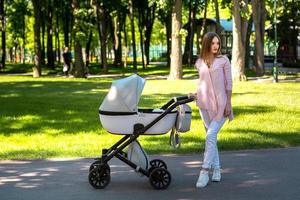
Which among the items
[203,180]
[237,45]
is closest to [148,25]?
[237,45]

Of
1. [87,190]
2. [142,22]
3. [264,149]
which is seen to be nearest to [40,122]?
[264,149]

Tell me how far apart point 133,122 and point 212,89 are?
1031mm

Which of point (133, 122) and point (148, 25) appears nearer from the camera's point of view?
point (133, 122)

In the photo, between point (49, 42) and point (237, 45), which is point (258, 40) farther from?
point (49, 42)

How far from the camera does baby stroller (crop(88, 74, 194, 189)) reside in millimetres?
6613

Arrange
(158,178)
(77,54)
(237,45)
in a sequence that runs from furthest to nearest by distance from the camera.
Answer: (77,54), (237,45), (158,178)

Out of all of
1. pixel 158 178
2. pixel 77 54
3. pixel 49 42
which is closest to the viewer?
pixel 158 178

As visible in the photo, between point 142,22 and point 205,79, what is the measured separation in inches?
1837

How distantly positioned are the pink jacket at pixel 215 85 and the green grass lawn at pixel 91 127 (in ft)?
8.20

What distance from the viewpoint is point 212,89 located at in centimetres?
685

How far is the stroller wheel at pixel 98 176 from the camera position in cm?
671

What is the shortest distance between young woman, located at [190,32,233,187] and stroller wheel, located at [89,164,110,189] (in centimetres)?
113

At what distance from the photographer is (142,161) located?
6891mm

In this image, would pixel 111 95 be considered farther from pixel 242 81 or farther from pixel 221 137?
pixel 242 81
